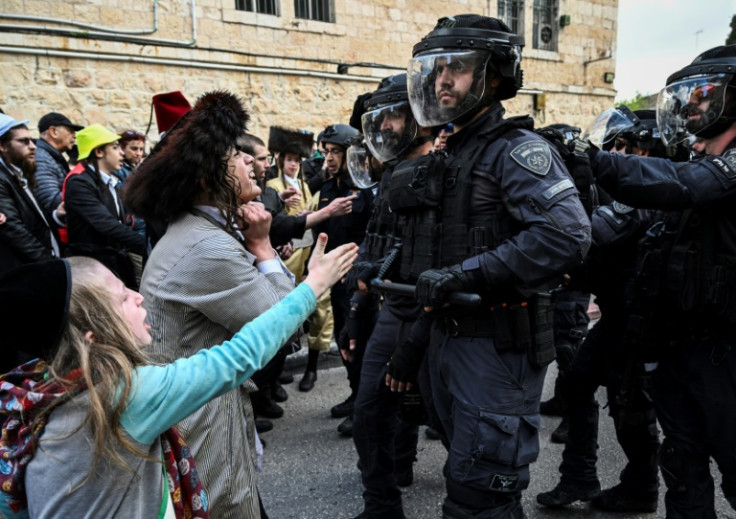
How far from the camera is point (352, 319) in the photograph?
343 centimetres

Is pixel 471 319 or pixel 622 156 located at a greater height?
pixel 622 156

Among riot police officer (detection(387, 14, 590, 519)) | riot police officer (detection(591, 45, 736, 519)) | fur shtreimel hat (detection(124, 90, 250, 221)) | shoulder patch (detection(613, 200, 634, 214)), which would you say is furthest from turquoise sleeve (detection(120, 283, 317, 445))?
shoulder patch (detection(613, 200, 634, 214))

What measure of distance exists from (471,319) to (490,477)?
0.56 meters

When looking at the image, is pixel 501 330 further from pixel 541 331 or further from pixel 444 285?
pixel 444 285

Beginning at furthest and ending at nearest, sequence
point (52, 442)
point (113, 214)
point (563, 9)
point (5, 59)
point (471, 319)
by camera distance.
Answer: point (563, 9) → point (5, 59) → point (113, 214) → point (471, 319) → point (52, 442)

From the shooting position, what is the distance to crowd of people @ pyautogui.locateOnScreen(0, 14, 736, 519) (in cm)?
139

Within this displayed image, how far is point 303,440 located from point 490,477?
228 centimetres

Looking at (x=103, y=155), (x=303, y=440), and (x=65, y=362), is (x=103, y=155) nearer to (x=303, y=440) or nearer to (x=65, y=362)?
(x=303, y=440)

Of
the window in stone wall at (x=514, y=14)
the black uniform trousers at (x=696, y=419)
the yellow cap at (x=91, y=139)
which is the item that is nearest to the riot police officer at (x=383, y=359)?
the black uniform trousers at (x=696, y=419)

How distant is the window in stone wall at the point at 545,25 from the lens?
1381cm

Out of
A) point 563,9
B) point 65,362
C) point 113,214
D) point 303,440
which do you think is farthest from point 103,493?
point 563,9

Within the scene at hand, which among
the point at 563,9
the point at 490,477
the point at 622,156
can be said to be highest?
the point at 563,9

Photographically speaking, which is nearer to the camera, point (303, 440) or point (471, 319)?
point (471, 319)

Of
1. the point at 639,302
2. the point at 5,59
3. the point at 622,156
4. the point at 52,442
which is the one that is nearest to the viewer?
the point at 52,442
